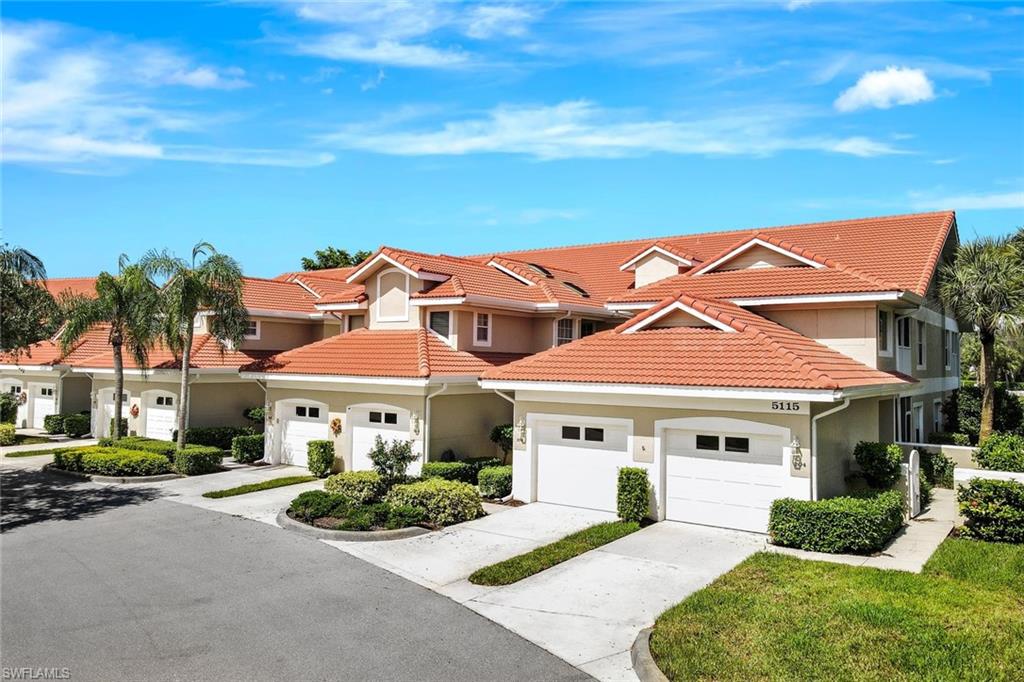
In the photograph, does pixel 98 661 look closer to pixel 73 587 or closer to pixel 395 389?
pixel 73 587

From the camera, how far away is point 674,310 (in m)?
17.4

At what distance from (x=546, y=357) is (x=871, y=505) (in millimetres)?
7893

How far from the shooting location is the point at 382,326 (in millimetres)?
24625

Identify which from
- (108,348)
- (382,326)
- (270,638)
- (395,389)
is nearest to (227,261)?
(382,326)

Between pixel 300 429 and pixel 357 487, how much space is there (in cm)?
703

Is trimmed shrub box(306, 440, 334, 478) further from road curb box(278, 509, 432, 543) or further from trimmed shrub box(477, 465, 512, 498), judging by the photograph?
road curb box(278, 509, 432, 543)

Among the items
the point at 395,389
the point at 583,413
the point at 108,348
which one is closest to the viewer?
the point at 583,413

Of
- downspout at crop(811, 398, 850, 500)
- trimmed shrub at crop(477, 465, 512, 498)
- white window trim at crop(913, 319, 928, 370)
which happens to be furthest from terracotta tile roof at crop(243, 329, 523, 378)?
white window trim at crop(913, 319, 928, 370)

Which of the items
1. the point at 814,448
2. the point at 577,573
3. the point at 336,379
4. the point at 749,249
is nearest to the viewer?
the point at 577,573

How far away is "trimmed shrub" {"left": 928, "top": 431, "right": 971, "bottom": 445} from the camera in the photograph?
953 inches

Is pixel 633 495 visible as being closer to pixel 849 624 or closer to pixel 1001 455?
pixel 849 624

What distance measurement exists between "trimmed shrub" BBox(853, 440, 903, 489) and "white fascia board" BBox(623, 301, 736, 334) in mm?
3886

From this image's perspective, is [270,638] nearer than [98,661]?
No

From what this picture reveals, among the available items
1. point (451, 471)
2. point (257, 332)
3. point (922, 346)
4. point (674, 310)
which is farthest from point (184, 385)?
point (922, 346)
